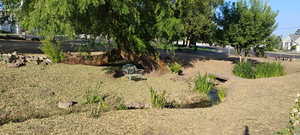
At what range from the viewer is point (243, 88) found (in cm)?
1270

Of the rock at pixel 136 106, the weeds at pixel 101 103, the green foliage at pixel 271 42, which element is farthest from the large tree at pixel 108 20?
the green foliage at pixel 271 42

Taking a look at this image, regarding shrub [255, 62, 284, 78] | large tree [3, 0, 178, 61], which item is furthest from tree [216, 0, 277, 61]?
large tree [3, 0, 178, 61]

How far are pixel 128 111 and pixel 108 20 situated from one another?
22.6ft

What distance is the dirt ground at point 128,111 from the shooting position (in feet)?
21.5

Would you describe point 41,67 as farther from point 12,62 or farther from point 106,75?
point 106,75

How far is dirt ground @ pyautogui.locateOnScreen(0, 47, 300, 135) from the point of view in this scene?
6539 millimetres

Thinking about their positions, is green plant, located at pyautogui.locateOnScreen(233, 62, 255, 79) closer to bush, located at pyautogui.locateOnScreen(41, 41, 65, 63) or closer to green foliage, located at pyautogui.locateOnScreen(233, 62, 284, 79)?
green foliage, located at pyautogui.locateOnScreen(233, 62, 284, 79)

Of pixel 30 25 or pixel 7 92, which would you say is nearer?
pixel 7 92

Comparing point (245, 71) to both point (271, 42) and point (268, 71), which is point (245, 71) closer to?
point (268, 71)

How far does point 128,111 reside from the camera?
793 cm

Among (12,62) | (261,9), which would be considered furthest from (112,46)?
(261,9)

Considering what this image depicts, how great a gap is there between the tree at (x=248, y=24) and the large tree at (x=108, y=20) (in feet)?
22.7

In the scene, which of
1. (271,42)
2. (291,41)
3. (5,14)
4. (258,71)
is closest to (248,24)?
(271,42)

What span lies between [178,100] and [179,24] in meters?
4.64
